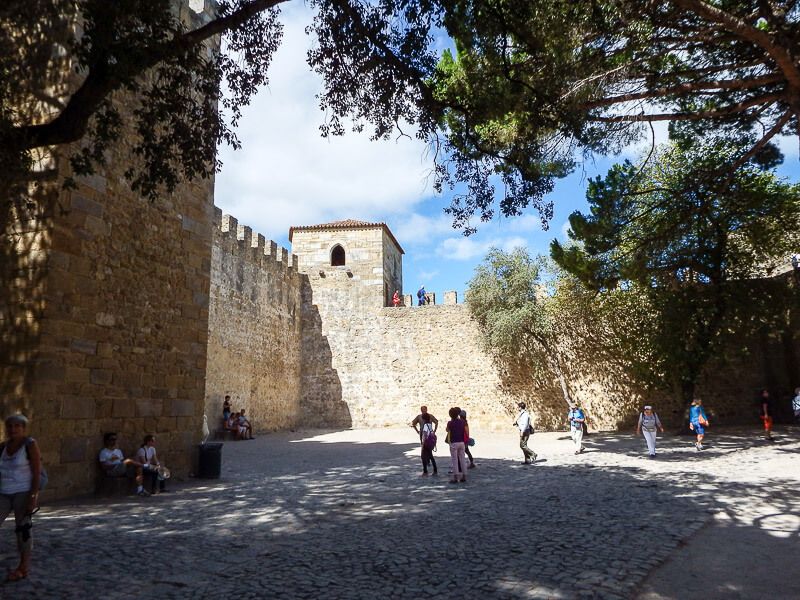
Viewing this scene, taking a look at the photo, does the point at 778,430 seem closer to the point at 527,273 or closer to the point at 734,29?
the point at 527,273

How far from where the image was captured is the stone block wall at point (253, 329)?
60.2ft

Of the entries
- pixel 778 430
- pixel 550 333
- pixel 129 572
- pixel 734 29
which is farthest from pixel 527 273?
pixel 129 572

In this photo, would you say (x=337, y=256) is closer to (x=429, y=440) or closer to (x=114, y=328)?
(x=429, y=440)

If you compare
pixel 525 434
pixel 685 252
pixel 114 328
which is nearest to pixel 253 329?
pixel 525 434

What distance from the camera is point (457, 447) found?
9094 millimetres

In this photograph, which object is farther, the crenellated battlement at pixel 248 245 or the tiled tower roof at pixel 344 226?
the tiled tower roof at pixel 344 226

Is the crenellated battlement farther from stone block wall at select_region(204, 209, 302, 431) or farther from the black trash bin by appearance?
the black trash bin

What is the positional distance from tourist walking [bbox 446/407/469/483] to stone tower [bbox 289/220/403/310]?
604 inches

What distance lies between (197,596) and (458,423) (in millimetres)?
6226

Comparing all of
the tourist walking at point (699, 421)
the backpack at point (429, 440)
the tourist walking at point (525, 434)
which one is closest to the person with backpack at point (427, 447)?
the backpack at point (429, 440)

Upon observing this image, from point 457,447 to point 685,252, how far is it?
9.95 meters

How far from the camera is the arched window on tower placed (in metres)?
27.8

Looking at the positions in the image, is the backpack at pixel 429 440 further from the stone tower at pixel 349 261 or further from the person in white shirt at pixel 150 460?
the stone tower at pixel 349 261

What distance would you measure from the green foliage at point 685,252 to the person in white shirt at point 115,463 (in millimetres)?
10148
